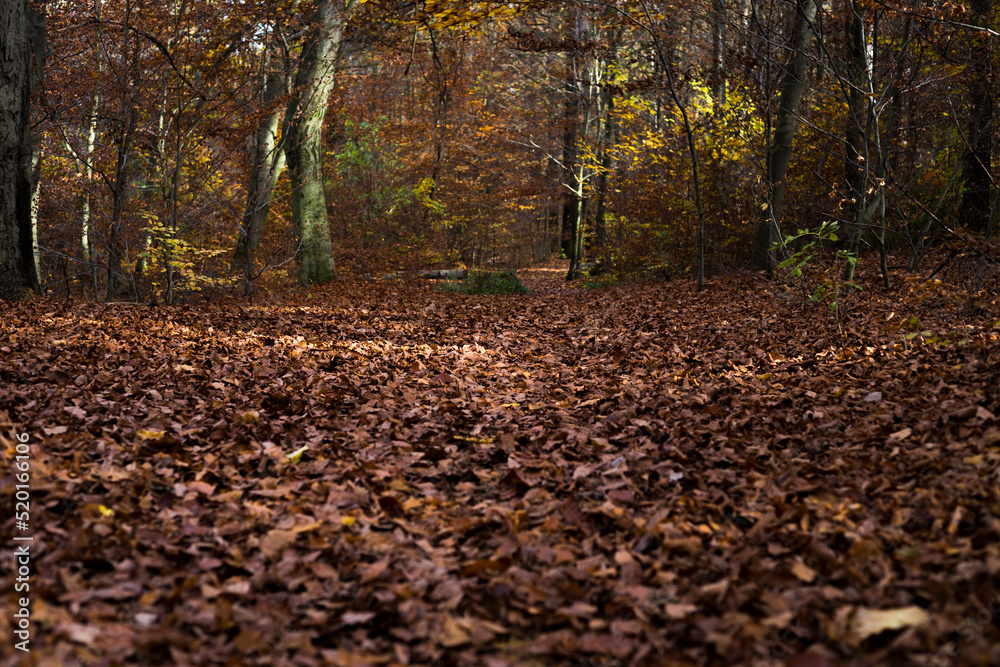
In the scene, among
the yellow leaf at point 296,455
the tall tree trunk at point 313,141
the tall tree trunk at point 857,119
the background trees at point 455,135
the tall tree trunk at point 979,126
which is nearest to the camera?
the yellow leaf at point 296,455

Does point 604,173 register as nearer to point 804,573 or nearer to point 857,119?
point 857,119

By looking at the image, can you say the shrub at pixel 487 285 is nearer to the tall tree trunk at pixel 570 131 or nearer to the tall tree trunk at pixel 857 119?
A: the tall tree trunk at pixel 570 131

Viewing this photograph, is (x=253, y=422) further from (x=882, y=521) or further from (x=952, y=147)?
(x=952, y=147)

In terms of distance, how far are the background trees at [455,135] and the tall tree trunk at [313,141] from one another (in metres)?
0.04

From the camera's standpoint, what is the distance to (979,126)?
8539mm

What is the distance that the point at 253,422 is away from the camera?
3984mm

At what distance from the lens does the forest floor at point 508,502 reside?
202cm

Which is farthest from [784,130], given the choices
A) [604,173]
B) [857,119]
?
[604,173]

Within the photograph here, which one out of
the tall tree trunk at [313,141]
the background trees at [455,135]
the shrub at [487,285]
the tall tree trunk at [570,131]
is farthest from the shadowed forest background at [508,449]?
the tall tree trunk at [570,131]

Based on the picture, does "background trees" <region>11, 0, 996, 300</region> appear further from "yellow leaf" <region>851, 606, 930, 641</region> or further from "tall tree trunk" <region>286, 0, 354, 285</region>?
"yellow leaf" <region>851, 606, 930, 641</region>

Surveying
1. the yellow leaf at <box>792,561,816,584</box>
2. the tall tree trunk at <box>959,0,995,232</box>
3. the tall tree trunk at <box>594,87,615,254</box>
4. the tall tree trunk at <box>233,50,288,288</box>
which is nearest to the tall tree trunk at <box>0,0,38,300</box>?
the tall tree trunk at <box>233,50,288,288</box>

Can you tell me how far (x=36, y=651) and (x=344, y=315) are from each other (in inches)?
250

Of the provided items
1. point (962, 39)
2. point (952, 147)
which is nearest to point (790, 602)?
point (962, 39)

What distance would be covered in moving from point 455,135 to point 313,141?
8.60 metres
